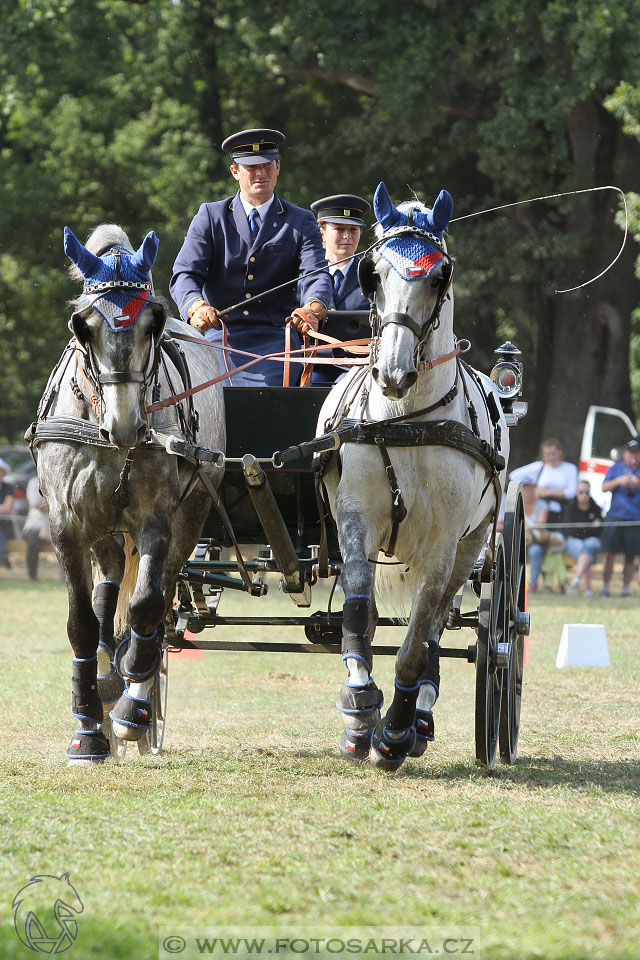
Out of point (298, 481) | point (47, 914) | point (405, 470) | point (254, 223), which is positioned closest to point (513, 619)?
point (298, 481)

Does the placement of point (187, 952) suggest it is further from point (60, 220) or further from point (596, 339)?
point (60, 220)

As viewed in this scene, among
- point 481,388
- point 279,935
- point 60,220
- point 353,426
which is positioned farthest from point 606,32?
point 279,935

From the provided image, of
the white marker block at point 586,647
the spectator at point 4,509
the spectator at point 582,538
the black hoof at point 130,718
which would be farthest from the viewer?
the spectator at point 4,509

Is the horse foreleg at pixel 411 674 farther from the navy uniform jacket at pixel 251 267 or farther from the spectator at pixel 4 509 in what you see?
the spectator at pixel 4 509

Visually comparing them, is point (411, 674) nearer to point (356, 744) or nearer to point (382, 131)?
point (356, 744)

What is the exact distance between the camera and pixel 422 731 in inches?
219

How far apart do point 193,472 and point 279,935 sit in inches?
106

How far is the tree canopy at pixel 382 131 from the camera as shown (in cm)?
1717

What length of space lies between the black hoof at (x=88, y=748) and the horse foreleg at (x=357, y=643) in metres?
1.12

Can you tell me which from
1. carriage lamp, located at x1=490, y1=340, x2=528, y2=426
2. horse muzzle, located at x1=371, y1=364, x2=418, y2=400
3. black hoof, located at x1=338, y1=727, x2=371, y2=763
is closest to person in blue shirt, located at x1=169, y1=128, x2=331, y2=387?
carriage lamp, located at x1=490, y1=340, x2=528, y2=426

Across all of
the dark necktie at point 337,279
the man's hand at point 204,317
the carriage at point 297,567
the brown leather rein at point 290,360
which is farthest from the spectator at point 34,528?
the brown leather rein at point 290,360

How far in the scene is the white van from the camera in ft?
59.0

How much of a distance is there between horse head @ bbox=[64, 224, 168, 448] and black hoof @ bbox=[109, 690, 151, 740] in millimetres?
1127

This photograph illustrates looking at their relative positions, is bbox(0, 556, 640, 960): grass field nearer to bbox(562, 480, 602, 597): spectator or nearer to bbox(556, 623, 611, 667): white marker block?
bbox(556, 623, 611, 667): white marker block
